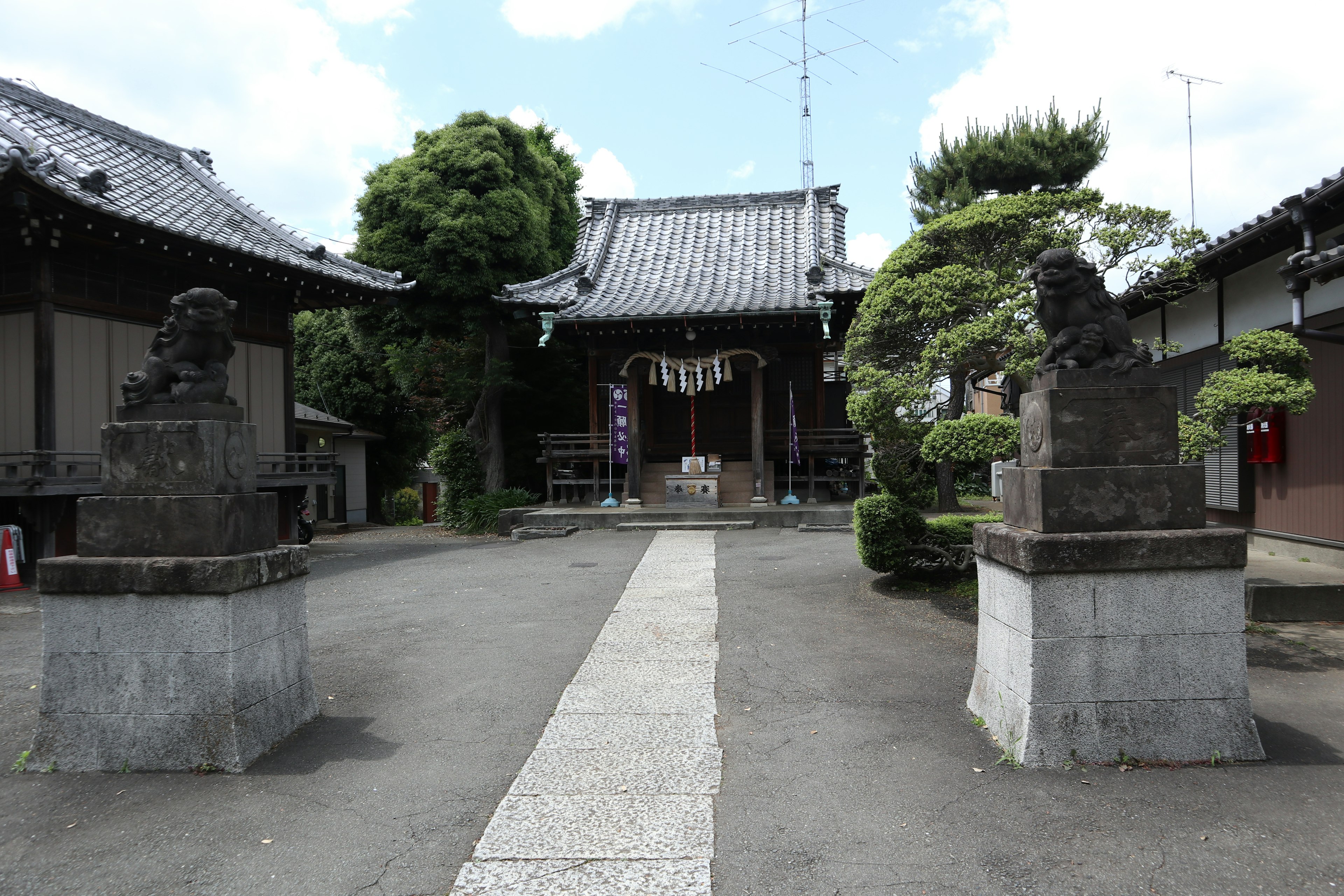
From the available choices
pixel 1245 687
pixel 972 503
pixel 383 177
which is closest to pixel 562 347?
pixel 383 177

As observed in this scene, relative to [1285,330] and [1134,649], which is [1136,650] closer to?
[1134,649]

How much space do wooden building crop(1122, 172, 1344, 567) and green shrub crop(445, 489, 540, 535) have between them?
12.2 m

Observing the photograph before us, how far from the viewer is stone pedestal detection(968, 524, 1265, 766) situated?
3996 mm

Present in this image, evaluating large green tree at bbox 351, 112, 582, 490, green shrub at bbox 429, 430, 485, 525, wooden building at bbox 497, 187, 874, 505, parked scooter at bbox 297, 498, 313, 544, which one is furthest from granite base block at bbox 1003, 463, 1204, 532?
green shrub at bbox 429, 430, 485, 525

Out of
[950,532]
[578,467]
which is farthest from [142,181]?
[950,532]

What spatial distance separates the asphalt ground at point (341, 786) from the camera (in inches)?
126

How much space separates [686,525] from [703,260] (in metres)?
7.17

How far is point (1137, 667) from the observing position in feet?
13.2

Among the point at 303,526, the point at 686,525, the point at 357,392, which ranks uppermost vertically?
the point at 357,392

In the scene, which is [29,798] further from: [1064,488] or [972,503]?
[972,503]

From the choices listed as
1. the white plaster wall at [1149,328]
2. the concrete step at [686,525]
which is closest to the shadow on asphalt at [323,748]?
the concrete step at [686,525]

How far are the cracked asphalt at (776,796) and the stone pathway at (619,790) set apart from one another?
12 cm

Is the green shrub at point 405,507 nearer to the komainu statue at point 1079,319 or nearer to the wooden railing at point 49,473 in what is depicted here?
the wooden railing at point 49,473

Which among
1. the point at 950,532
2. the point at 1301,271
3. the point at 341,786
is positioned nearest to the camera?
the point at 341,786
